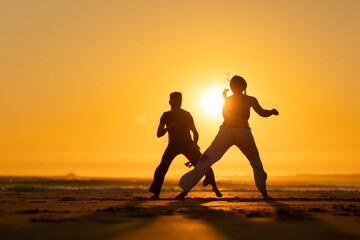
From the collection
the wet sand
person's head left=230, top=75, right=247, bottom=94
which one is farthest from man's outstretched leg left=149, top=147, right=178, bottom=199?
the wet sand

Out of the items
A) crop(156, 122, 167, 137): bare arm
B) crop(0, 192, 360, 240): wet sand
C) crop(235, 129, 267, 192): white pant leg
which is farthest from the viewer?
crop(156, 122, 167, 137): bare arm

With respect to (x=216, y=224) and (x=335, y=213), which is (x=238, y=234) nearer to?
(x=216, y=224)

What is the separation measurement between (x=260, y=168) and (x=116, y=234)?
20.5ft

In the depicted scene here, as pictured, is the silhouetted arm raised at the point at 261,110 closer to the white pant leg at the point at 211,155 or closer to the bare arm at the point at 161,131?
the white pant leg at the point at 211,155

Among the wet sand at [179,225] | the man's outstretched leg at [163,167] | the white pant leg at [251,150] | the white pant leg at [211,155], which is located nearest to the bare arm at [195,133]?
the man's outstretched leg at [163,167]

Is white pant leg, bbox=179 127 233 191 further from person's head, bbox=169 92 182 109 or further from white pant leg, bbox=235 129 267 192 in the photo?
person's head, bbox=169 92 182 109

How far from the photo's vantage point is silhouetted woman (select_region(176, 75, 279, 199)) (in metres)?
11.2

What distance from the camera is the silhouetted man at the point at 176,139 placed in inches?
486

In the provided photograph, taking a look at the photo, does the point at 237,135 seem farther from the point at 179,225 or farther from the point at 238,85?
the point at 179,225

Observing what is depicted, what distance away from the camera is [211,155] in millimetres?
11273

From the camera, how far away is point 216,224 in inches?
243

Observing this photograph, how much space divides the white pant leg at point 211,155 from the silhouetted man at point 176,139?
897 mm

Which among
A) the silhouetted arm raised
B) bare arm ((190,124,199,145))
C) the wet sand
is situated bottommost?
the wet sand

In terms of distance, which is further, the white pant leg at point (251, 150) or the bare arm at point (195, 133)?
the bare arm at point (195, 133)
